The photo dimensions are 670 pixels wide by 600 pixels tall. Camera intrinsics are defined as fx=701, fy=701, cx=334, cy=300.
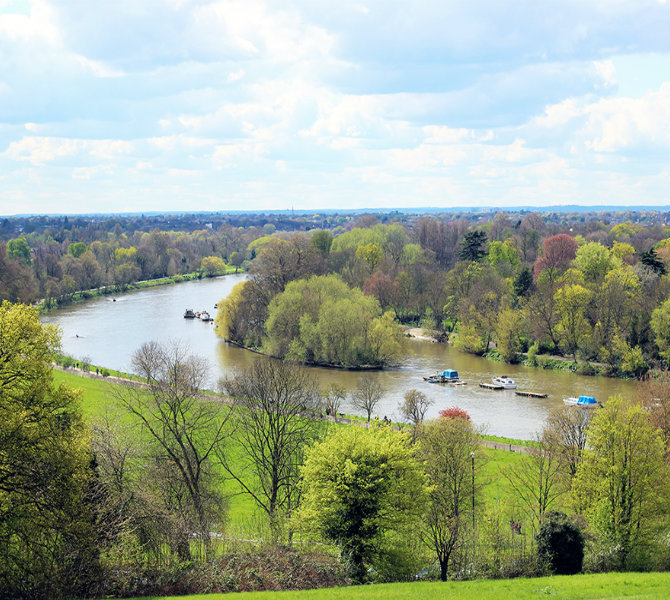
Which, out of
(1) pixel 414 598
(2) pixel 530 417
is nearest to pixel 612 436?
(1) pixel 414 598

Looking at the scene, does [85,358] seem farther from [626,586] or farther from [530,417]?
[626,586]

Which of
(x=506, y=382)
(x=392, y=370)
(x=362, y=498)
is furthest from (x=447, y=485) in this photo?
(x=392, y=370)

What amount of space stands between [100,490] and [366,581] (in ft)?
24.5

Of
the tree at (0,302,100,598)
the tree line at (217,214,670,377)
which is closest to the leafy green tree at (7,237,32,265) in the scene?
the tree line at (217,214,670,377)

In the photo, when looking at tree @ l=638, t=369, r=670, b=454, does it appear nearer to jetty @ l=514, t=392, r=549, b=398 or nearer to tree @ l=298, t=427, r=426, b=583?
tree @ l=298, t=427, r=426, b=583

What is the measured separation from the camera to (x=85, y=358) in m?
58.9

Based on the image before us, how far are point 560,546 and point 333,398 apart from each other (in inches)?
1031

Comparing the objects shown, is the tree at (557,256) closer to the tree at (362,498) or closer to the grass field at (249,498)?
the grass field at (249,498)

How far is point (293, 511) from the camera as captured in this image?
2041 cm

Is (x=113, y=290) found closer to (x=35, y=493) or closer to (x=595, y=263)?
(x=595, y=263)

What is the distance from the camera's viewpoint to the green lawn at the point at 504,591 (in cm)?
1593

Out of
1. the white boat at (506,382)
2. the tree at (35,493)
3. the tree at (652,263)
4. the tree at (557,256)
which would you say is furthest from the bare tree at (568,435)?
the tree at (557,256)

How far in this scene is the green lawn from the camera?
15.9 m

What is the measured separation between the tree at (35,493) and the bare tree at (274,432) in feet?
30.7
